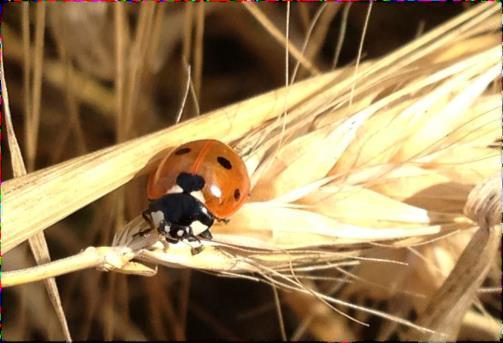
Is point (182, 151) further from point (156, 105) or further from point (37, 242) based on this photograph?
point (156, 105)

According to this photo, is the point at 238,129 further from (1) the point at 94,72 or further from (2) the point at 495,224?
(1) the point at 94,72

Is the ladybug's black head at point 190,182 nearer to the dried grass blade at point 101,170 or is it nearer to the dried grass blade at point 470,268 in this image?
the dried grass blade at point 101,170

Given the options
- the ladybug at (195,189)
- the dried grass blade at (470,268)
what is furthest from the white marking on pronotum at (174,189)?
the dried grass blade at (470,268)

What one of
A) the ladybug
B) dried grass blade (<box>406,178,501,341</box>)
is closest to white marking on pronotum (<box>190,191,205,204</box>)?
the ladybug

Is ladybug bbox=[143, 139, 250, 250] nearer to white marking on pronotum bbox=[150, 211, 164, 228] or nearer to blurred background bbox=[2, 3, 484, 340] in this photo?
white marking on pronotum bbox=[150, 211, 164, 228]

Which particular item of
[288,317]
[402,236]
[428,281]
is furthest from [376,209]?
[288,317]

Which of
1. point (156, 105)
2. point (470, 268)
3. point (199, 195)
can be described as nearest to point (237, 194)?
point (199, 195)

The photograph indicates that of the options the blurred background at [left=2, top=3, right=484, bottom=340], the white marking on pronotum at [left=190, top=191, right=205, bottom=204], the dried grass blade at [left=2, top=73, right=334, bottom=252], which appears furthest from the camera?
the blurred background at [left=2, top=3, right=484, bottom=340]
